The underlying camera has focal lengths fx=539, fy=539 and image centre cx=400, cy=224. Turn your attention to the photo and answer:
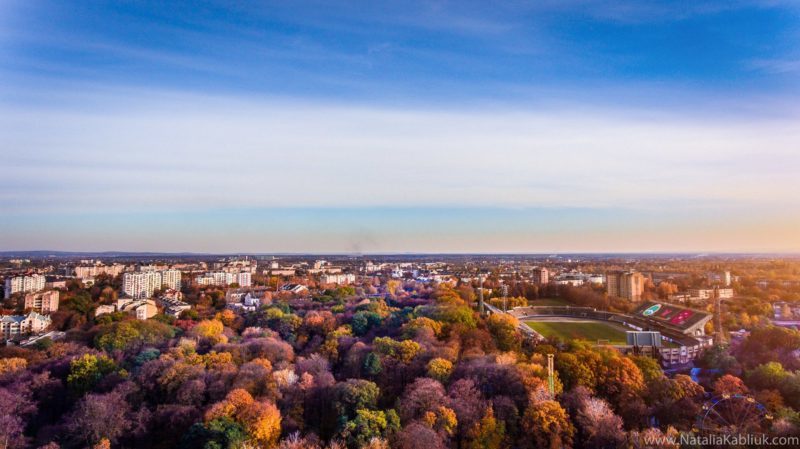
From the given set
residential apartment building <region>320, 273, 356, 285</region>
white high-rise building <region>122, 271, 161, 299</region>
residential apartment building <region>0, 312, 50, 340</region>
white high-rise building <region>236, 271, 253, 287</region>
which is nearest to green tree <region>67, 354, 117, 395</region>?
residential apartment building <region>0, 312, 50, 340</region>

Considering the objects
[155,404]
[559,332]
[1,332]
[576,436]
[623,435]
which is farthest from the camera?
[1,332]

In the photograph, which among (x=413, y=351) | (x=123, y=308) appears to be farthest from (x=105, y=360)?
(x=123, y=308)

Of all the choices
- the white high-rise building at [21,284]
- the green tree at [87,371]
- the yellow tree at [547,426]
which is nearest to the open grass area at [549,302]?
the yellow tree at [547,426]

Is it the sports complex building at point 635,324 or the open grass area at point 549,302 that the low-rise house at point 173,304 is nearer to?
the sports complex building at point 635,324

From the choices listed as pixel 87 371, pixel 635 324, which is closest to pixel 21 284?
pixel 87 371

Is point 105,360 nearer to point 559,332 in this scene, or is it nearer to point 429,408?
point 429,408

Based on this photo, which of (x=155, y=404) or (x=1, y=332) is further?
(x=1, y=332)

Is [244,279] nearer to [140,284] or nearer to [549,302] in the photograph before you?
[140,284]
